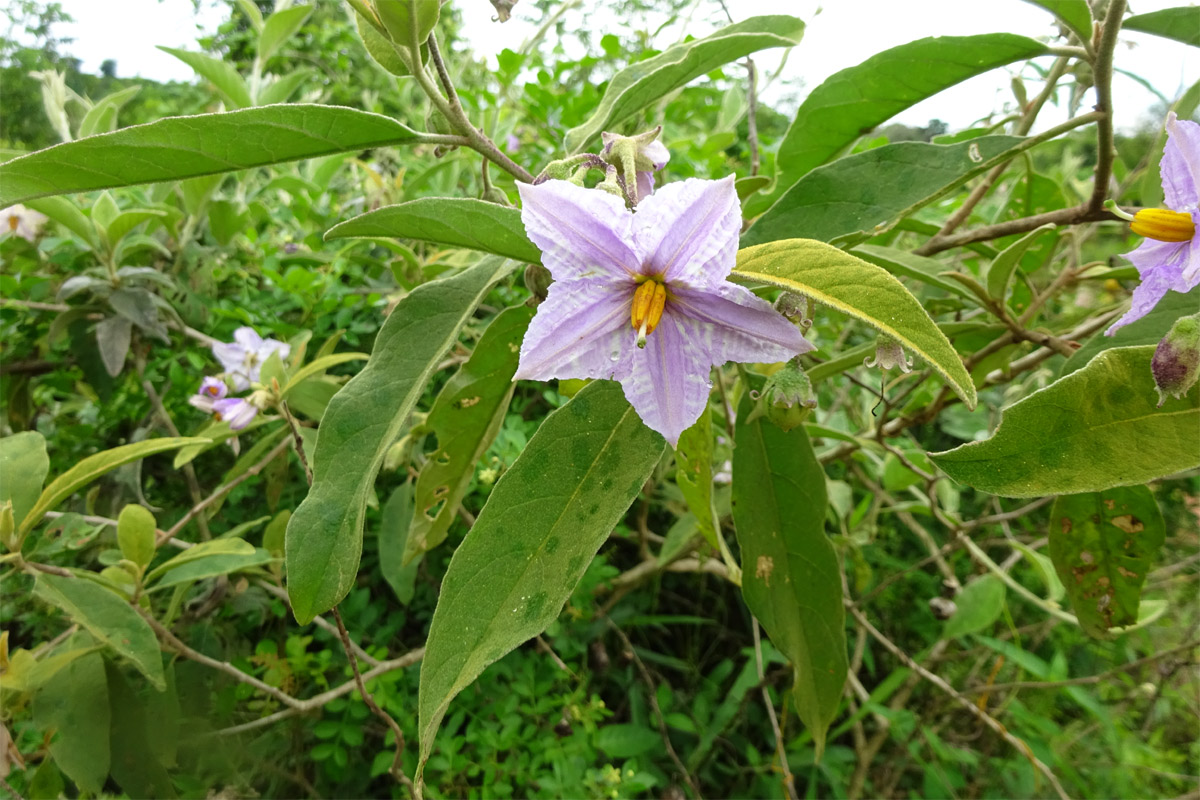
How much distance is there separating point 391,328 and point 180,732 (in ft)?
3.06

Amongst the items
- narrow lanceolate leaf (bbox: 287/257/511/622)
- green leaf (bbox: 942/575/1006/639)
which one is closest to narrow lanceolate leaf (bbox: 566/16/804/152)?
narrow lanceolate leaf (bbox: 287/257/511/622)

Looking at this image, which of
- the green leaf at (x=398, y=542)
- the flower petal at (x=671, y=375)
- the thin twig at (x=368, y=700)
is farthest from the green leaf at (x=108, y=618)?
the flower petal at (x=671, y=375)

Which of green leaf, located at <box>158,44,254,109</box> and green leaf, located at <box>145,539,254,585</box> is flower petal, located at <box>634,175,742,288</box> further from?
green leaf, located at <box>158,44,254,109</box>

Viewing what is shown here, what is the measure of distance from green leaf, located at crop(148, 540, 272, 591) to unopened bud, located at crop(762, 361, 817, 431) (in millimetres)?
822

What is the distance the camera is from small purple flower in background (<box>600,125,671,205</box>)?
0.66m

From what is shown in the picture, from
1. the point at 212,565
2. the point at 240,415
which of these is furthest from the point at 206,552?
the point at 240,415

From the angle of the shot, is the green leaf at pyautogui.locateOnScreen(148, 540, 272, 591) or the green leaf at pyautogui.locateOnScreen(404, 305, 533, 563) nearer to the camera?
the green leaf at pyautogui.locateOnScreen(404, 305, 533, 563)

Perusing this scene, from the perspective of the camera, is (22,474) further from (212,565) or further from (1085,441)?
(1085,441)

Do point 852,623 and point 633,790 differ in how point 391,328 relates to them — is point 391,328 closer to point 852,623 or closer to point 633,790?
point 633,790

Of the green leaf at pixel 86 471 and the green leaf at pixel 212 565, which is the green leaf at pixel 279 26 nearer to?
the green leaf at pixel 86 471

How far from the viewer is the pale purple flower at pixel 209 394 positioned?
4.24 ft

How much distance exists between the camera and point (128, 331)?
1.27 m

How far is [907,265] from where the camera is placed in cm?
83

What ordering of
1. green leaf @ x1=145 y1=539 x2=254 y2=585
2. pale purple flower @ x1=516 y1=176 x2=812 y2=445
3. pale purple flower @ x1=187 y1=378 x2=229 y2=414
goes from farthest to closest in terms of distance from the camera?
pale purple flower @ x1=187 y1=378 x2=229 y2=414, green leaf @ x1=145 y1=539 x2=254 y2=585, pale purple flower @ x1=516 y1=176 x2=812 y2=445
